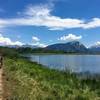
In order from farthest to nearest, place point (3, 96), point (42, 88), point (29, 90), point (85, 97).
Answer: point (42, 88)
point (29, 90)
point (85, 97)
point (3, 96)

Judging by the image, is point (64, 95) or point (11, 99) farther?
point (64, 95)

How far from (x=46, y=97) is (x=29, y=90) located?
7.65ft

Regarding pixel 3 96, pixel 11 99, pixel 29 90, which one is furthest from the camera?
pixel 29 90

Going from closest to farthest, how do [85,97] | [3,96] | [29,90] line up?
[3,96]
[85,97]
[29,90]

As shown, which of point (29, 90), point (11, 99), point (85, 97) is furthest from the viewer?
point (29, 90)

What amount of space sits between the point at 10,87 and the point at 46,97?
11.6 ft

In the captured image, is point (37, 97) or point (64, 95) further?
point (64, 95)

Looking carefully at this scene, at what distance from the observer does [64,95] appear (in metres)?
16.5

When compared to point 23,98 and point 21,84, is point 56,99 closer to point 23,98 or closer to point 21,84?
point 23,98

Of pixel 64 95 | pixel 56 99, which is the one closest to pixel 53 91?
pixel 64 95

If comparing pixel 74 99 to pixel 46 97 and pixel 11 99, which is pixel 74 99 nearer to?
pixel 46 97

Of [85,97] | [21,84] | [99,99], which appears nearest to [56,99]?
[85,97]

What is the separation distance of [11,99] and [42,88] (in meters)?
5.16

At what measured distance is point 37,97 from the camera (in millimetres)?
15164
